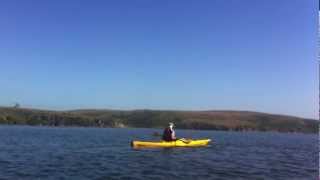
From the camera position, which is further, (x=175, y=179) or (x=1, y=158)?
(x=1, y=158)

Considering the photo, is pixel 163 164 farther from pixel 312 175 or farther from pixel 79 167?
pixel 312 175

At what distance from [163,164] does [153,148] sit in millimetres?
19343

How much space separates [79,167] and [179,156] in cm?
1588

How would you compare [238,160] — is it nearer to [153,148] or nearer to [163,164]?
[163,164]

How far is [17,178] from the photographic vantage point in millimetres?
32719

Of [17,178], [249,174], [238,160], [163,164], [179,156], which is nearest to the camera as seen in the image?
[17,178]

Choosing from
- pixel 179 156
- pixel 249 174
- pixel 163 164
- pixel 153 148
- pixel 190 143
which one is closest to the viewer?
pixel 249 174

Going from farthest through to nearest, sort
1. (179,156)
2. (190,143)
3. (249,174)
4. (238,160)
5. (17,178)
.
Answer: (190,143) < (179,156) < (238,160) < (249,174) < (17,178)

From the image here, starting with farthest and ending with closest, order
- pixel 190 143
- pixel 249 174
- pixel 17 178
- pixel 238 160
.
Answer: pixel 190 143 → pixel 238 160 → pixel 249 174 → pixel 17 178

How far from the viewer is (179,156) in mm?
52281

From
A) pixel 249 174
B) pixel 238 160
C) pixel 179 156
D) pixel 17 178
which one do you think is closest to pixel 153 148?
pixel 179 156

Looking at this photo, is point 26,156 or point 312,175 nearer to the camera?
point 312,175

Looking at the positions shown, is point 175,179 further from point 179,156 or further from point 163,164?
point 179,156

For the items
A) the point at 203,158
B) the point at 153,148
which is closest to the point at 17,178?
the point at 203,158
